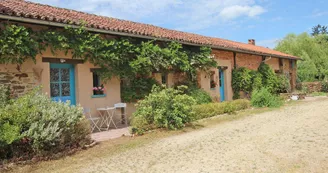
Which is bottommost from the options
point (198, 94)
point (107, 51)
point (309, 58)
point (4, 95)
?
point (198, 94)

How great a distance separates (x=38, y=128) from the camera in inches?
205

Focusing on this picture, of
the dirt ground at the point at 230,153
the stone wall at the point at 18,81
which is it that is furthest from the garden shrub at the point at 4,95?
the dirt ground at the point at 230,153

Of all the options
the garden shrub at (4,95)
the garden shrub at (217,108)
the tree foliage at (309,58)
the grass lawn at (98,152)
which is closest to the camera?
the grass lawn at (98,152)

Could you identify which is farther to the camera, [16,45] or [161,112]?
[161,112]

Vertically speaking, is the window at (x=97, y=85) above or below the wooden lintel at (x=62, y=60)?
below

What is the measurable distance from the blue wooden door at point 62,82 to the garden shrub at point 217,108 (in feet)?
13.7

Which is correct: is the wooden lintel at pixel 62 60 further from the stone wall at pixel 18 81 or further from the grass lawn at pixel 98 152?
the grass lawn at pixel 98 152

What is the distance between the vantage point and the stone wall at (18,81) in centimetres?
680

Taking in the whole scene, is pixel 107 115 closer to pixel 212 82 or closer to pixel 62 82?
pixel 62 82

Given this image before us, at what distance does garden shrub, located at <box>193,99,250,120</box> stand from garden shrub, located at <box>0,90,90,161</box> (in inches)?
181

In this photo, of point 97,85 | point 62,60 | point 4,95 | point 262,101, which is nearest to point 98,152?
point 4,95

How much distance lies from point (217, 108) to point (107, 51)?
4.79 metres

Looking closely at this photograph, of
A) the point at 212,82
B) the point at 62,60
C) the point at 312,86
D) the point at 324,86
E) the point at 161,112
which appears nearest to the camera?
the point at 161,112

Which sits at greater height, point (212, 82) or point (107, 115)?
point (212, 82)
